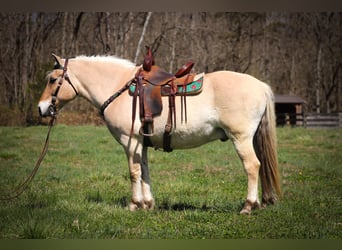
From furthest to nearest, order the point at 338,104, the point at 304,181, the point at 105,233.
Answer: the point at 338,104 → the point at 304,181 → the point at 105,233

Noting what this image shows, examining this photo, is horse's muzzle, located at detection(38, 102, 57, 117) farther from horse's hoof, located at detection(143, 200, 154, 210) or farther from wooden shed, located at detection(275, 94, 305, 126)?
wooden shed, located at detection(275, 94, 305, 126)

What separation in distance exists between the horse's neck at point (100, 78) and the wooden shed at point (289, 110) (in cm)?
285

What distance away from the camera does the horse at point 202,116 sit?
3.56 metres

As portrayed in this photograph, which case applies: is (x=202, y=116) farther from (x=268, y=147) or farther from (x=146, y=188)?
(x=146, y=188)

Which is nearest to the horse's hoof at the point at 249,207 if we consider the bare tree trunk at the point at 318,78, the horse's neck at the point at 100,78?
the horse's neck at the point at 100,78

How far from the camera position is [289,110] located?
20.1 feet

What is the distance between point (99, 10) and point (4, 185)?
2501 millimetres

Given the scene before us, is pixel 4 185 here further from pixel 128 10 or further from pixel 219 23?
pixel 219 23

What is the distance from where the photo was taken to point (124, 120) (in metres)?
3.73

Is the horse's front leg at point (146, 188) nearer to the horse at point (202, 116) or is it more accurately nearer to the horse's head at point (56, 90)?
the horse at point (202, 116)

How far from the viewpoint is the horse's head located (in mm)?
3959

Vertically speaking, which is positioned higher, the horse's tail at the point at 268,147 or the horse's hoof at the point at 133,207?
the horse's tail at the point at 268,147

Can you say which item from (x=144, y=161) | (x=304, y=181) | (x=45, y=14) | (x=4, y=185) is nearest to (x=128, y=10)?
(x=45, y=14)

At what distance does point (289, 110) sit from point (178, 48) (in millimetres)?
2043
